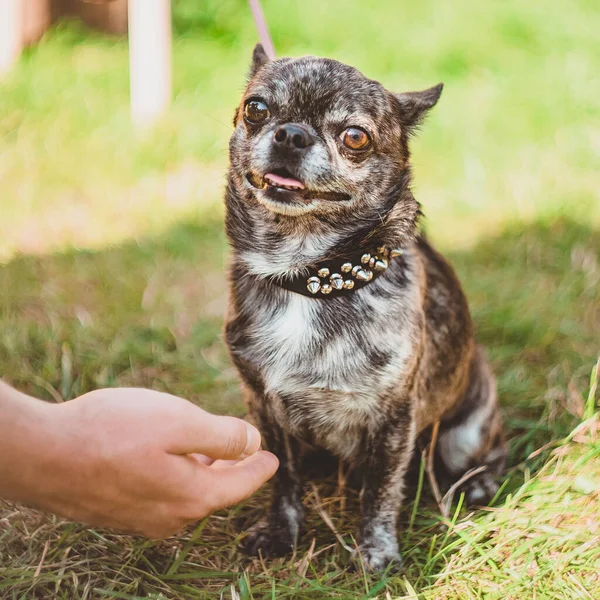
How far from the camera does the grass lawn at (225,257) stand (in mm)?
2354

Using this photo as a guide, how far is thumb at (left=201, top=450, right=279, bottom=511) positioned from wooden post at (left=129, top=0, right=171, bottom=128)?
367 cm

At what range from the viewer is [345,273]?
230cm

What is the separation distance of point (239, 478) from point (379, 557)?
2.21 feet

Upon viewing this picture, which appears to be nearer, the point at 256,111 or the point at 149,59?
the point at 256,111

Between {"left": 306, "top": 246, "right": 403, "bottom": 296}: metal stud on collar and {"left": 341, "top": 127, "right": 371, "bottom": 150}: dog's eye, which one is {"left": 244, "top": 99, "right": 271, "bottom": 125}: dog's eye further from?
{"left": 306, "top": 246, "right": 403, "bottom": 296}: metal stud on collar

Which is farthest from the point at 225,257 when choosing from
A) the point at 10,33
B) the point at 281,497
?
the point at 10,33

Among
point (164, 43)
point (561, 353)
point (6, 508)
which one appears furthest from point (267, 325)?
point (164, 43)

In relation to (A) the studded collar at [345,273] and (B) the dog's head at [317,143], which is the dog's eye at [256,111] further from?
(A) the studded collar at [345,273]

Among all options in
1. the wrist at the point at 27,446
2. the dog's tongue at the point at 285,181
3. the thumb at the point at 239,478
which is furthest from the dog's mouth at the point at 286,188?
the wrist at the point at 27,446

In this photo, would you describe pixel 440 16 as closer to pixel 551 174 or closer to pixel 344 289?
pixel 551 174

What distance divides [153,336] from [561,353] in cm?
183

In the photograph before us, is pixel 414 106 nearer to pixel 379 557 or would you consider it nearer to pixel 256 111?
pixel 256 111

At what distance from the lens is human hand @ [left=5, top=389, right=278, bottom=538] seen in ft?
5.24

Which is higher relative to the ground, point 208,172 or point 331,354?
point 331,354
